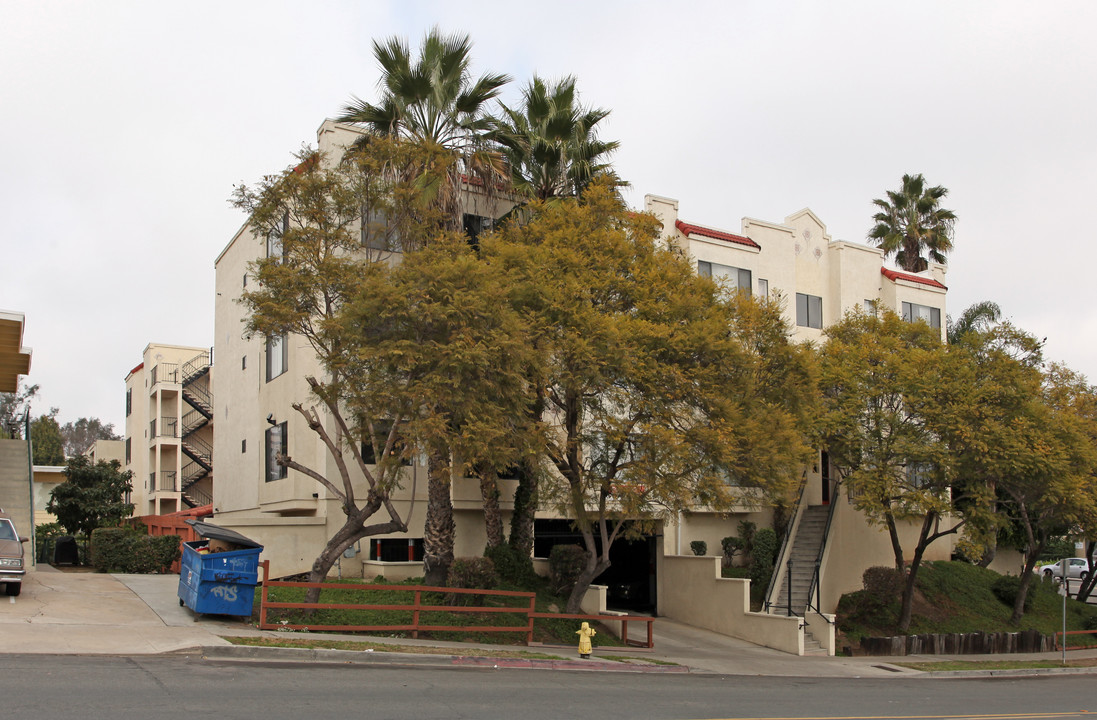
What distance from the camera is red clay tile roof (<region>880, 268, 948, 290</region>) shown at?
119ft

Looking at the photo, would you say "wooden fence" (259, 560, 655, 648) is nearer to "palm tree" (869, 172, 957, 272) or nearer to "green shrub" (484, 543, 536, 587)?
"green shrub" (484, 543, 536, 587)

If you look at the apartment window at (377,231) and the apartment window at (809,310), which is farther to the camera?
the apartment window at (809,310)

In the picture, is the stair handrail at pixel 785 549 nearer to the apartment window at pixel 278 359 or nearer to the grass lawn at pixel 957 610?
the grass lawn at pixel 957 610

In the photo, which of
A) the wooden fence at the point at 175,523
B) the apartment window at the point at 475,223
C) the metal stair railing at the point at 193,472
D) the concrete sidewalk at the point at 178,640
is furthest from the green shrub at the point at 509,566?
the metal stair railing at the point at 193,472

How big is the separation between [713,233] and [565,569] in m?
12.8

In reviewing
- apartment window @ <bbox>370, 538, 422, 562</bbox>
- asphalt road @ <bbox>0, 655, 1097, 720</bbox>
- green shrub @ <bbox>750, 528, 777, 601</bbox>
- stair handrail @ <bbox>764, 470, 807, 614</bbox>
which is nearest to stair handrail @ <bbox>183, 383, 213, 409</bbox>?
apartment window @ <bbox>370, 538, 422, 562</bbox>

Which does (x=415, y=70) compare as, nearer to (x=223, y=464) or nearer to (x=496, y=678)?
(x=496, y=678)

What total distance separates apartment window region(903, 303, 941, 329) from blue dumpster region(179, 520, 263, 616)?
27.7 m

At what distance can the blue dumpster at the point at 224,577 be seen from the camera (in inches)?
637

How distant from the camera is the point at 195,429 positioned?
45062 mm

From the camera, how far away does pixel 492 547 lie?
23484mm

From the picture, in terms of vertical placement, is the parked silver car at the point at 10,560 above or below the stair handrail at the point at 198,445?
below

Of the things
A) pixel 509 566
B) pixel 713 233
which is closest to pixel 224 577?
pixel 509 566

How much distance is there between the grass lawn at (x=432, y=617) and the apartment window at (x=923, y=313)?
20502 mm
